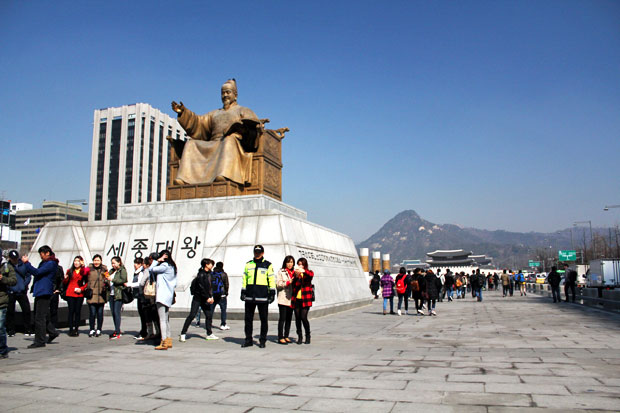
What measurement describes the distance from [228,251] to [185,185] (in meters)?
3.61

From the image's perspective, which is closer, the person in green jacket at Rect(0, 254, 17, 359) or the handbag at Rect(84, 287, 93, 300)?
the person in green jacket at Rect(0, 254, 17, 359)

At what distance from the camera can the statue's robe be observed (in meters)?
15.6

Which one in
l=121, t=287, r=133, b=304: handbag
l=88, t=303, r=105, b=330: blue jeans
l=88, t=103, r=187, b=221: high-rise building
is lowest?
l=88, t=303, r=105, b=330: blue jeans

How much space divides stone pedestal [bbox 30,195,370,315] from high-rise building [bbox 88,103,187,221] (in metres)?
92.8

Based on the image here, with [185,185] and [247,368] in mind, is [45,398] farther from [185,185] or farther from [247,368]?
[185,185]

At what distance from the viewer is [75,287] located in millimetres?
9219

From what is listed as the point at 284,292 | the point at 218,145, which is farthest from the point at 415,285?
the point at 218,145

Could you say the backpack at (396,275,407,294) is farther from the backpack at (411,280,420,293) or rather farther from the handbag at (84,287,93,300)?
the handbag at (84,287,93,300)

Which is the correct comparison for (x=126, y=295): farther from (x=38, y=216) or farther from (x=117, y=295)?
(x=38, y=216)

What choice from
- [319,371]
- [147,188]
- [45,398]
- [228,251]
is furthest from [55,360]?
[147,188]

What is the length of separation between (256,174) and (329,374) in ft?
36.1

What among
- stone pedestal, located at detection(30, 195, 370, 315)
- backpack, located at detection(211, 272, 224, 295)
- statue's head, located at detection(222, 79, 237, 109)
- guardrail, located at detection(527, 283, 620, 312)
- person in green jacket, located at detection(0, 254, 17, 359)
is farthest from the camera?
statue's head, located at detection(222, 79, 237, 109)

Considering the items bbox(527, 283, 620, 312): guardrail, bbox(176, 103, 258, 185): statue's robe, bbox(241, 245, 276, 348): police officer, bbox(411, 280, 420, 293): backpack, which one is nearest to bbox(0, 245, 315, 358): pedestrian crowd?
bbox(241, 245, 276, 348): police officer

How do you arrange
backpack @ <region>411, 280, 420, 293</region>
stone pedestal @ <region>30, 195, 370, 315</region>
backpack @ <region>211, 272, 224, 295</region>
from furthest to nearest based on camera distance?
backpack @ <region>411, 280, 420, 293</region>
stone pedestal @ <region>30, 195, 370, 315</region>
backpack @ <region>211, 272, 224, 295</region>
